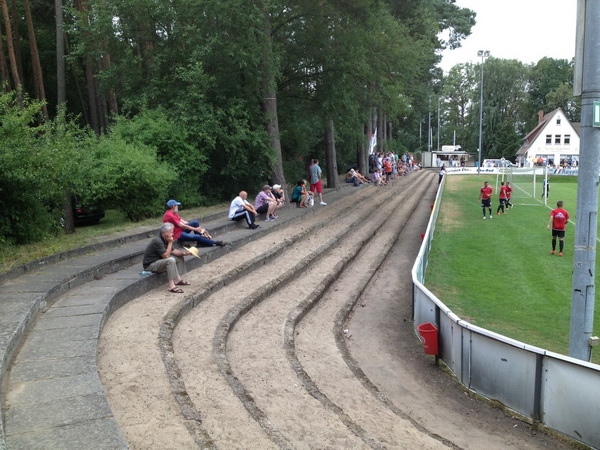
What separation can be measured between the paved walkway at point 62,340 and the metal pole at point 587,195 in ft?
18.3

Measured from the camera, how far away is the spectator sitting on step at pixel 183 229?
11594mm

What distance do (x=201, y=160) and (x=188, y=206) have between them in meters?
1.85

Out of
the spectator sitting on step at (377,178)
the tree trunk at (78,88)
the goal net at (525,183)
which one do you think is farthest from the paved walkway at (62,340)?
the goal net at (525,183)

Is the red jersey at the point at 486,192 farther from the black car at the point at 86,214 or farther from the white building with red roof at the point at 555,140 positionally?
the white building with red roof at the point at 555,140

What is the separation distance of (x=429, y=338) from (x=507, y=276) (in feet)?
22.2

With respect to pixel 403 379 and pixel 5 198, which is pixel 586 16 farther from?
pixel 5 198

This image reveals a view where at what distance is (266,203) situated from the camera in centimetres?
1802

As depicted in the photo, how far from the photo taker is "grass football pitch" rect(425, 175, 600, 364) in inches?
409

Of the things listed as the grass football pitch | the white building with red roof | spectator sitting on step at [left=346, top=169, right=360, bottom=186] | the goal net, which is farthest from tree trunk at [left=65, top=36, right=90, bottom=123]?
the white building with red roof

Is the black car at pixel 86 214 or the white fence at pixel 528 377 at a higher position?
the black car at pixel 86 214

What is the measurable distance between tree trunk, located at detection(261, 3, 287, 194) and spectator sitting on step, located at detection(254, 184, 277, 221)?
4.44 m

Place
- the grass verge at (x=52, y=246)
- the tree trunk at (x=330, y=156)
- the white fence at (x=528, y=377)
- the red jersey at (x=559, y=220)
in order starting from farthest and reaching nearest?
the tree trunk at (x=330, y=156) → the red jersey at (x=559, y=220) → the grass verge at (x=52, y=246) → the white fence at (x=528, y=377)

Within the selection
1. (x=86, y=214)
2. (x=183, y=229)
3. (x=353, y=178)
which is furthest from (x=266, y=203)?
(x=353, y=178)

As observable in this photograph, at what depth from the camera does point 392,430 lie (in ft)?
19.7
